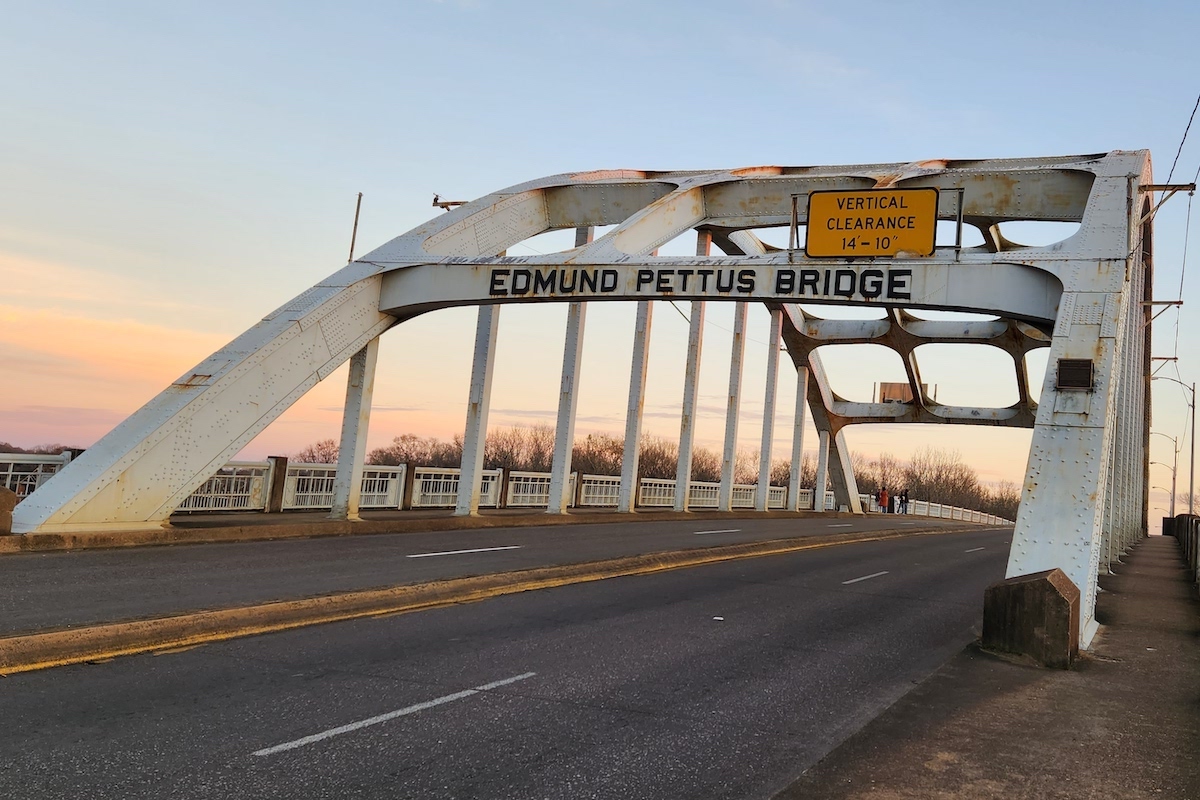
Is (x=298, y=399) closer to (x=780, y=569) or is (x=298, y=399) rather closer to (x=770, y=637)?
(x=780, y=569)

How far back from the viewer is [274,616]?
30.9 ft

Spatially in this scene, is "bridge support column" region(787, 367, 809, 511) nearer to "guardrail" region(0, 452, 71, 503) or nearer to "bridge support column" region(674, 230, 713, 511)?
"bridge support column" region(674, 230, 713, 511)

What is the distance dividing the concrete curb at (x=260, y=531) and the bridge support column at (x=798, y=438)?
17.5 metres

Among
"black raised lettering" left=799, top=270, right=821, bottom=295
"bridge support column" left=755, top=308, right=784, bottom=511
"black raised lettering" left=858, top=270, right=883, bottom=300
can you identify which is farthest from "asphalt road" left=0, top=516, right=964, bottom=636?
"bridge support column" left=755, top=308, right=784, bottom=511

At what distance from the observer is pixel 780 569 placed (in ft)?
55.4

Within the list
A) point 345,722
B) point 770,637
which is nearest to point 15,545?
point 345,722

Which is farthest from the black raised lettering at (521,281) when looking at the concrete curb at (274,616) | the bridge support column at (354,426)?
the concrete curb at (274,616)

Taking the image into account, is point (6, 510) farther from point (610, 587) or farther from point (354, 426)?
point (610, 587)

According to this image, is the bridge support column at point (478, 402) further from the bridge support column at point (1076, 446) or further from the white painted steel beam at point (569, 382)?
the bridge support column at point (1076, 446)

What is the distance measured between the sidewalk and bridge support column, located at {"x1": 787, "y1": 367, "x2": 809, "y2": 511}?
1261 inches

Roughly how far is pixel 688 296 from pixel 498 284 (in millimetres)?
4172

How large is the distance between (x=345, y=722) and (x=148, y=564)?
26.6 ft

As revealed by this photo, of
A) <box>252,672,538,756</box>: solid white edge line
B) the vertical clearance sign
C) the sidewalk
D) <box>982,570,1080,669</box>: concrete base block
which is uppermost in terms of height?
the vertical clearance sign

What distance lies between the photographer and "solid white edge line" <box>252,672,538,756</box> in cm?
549
